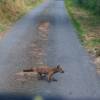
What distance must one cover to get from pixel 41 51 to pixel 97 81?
14.8 ft

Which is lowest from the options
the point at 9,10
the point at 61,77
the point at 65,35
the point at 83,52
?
the point at 9,10

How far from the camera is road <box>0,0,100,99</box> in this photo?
9.20 m

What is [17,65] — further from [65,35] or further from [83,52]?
[65,35]

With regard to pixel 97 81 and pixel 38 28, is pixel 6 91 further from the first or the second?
pixel 38 28

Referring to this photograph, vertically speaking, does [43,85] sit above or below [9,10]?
above

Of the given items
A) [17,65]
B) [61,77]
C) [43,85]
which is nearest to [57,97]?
[43,85]

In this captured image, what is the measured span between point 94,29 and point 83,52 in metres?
7.65

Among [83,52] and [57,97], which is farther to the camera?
[83,52]

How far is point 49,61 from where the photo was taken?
40.7 ft

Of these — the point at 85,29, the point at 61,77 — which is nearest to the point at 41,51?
the point at 61,77

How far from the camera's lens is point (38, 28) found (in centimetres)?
2248

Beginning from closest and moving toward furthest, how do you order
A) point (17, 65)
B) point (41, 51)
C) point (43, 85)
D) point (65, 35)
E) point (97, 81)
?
1. point (43, 85)
2. point (97, 81)
3. point (17, 65)
4. point (41, 51)
5. point (65, 35)

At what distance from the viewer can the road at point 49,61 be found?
920 centimetres

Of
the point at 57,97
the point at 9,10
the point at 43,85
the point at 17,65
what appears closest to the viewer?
the point at 57,97
